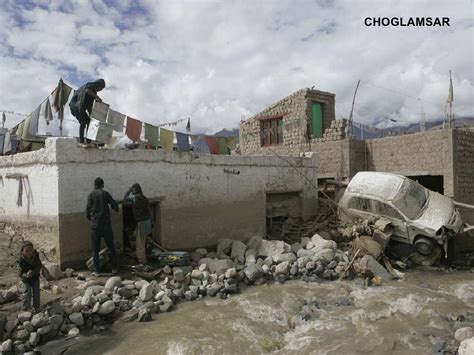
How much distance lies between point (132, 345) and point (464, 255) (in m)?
9.06

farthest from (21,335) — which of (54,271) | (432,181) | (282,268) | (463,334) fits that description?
(432,181)

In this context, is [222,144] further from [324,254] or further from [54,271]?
[54,271]

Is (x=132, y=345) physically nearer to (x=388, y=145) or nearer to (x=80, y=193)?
(x=80, y=193)

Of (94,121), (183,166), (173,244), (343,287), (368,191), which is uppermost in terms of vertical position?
(94,121)

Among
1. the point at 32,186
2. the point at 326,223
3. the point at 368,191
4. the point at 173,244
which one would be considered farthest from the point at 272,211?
the point at 32,186

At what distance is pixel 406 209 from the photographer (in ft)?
31.7

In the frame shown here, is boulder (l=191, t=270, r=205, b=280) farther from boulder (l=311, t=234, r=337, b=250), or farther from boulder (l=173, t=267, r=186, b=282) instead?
boulder (l=311, t=234, r=337, b=250)

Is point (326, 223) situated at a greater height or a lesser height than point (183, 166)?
lesser

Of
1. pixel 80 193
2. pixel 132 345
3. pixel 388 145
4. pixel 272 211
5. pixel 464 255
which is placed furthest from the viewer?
pixel 388 145

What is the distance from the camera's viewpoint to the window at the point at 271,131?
1669 cm

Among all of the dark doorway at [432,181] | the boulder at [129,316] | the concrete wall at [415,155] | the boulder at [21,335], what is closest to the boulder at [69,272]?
the boulder at [129,316]

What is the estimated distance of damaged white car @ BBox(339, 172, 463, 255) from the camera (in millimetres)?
9234

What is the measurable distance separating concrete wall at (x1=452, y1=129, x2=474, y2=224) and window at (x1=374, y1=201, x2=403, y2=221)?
8.23 ft

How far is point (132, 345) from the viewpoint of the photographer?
17.6ft
